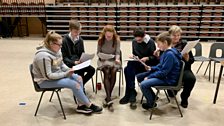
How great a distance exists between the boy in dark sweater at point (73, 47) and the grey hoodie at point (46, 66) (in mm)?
511

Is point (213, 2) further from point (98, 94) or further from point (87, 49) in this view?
point (98, 94)

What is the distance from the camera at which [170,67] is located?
2.87 metres

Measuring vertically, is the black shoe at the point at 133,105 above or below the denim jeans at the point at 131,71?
below

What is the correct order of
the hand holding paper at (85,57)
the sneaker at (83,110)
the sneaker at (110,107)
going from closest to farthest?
the sneaker at (83,110), the sneaker at (110,107), the hand holding paper at (85,57)

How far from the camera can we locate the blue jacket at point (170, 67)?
286cm

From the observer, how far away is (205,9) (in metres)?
7.89

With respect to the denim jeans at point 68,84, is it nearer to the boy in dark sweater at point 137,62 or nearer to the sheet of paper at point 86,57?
the sheet of paper at point 86,57

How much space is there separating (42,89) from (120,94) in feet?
4.35

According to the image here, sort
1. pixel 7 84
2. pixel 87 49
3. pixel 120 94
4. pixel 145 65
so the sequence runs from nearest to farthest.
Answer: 1. pixel 145 65
2. pixel 120 94
3. pixel 7 84
4. pixel 87 49

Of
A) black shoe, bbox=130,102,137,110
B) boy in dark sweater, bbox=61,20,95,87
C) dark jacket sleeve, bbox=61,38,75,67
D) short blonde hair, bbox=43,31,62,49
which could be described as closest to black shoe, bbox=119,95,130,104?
black shoe, bbox=130,102,137,110

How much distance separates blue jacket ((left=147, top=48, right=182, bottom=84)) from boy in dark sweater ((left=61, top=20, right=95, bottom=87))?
1.20 metres

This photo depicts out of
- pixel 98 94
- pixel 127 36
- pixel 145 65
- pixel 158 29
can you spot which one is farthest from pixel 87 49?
pixel 145 65

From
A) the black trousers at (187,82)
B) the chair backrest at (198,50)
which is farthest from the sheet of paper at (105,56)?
the chair backrest at (198,50)

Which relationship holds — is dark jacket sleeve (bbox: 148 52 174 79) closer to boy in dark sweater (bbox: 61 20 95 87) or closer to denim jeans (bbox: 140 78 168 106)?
denim jeans (bbox: 140 78 168 106)
